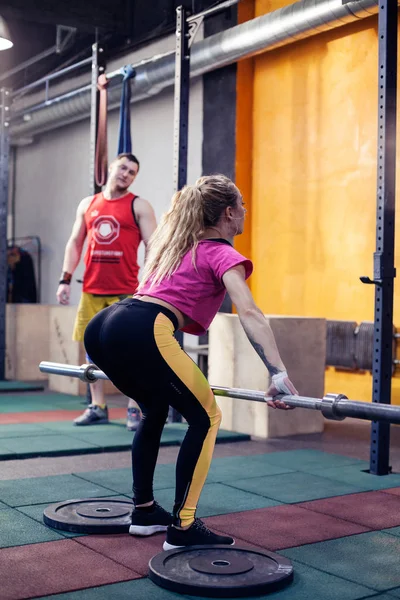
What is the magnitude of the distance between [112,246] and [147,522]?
252 centimetres

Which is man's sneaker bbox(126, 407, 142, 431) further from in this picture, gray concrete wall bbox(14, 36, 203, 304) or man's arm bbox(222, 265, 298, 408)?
gray concrete wall bbox(14, 36, 203, 304)

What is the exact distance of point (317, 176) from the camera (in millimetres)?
6570

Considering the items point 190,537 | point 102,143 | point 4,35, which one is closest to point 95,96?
point 102,143

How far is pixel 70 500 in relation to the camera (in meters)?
3.13

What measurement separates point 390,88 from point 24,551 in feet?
8.94

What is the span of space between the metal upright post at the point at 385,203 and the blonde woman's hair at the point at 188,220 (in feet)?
4.86

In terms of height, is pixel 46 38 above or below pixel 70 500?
above

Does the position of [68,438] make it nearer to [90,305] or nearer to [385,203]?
[90,305]

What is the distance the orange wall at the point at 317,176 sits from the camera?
616cm

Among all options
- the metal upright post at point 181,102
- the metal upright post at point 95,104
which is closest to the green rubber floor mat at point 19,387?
the metal upright post at point 95,104

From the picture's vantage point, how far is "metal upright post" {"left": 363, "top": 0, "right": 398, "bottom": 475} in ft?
12.7

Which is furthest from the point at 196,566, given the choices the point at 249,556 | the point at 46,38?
the point at 46,38

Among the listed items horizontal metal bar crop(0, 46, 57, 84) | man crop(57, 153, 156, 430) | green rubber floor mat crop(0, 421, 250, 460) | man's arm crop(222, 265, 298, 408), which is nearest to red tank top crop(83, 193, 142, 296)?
man crop(57, 153, 156, 430)

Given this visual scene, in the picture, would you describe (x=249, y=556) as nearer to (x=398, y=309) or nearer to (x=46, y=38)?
(x=398, y=309)
